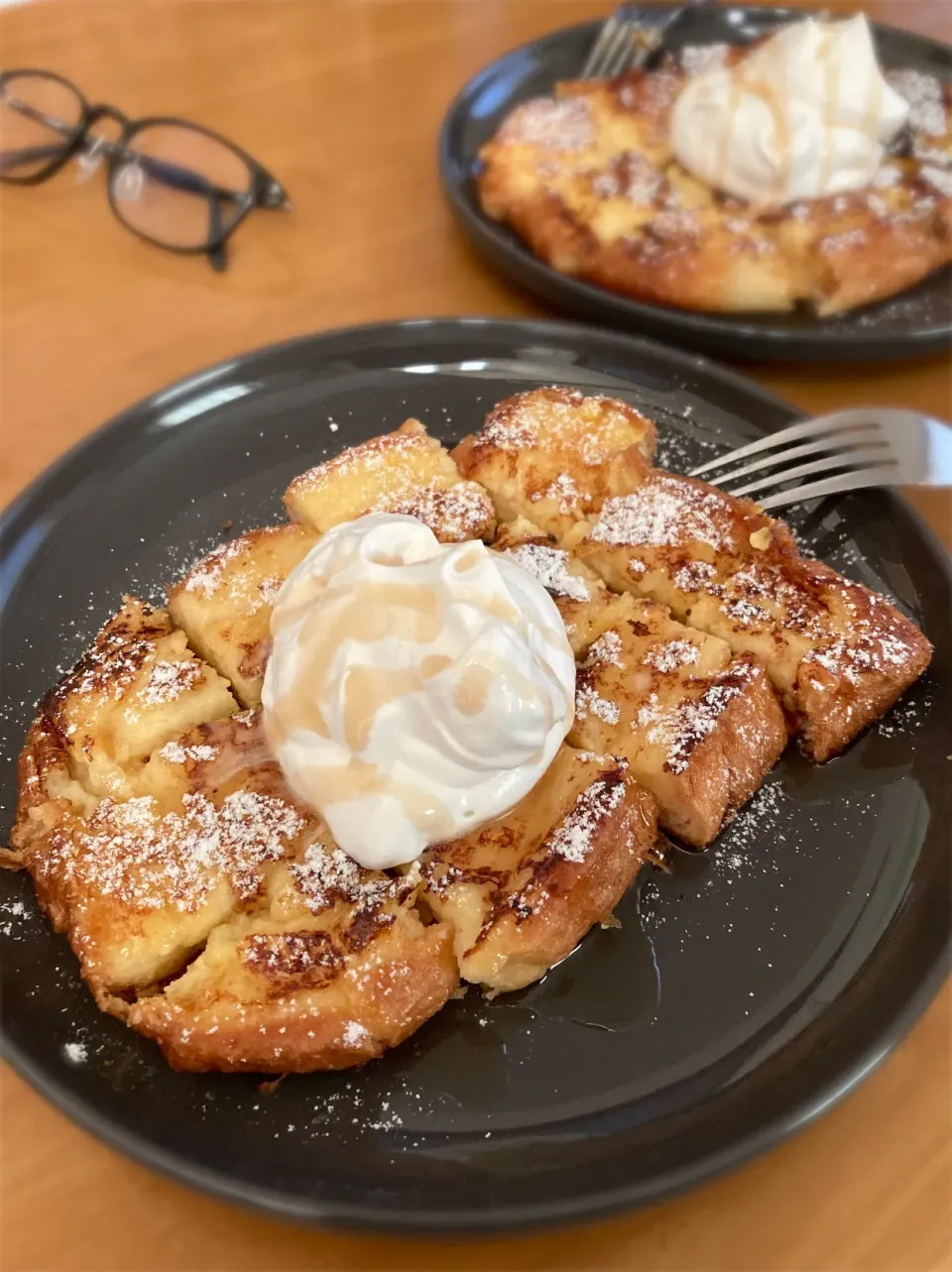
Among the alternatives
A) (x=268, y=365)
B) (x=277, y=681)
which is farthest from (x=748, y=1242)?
(x=268, y=365)

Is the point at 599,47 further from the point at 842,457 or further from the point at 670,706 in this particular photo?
the point at 670,706

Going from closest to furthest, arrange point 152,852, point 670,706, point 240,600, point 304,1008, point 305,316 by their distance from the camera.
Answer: point 304,1008 < point 152,852 < point 670,706 < point 240,600 < point 305,316

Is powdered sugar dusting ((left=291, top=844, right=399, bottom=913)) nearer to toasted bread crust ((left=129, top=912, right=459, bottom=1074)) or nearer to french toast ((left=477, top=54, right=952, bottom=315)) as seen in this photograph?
toasted bread crust ((left=129, top=912, right=459, bottom=1074))

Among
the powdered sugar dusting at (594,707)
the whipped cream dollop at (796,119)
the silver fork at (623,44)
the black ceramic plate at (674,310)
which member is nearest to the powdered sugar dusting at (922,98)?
the whipped cream dollop at (796,119)

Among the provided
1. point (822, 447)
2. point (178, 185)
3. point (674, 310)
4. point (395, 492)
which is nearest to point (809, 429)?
point (822, 447)

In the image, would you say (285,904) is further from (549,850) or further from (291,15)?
(291,15)

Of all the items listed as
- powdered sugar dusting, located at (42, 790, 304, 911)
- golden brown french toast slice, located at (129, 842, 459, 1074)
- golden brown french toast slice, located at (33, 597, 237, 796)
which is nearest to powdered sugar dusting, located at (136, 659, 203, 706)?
golden brown french toast slice, located at (33, 597, 237, 796)
